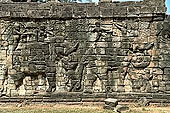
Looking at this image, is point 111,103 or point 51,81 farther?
point 51,81

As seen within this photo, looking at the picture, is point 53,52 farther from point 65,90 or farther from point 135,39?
point 135,39

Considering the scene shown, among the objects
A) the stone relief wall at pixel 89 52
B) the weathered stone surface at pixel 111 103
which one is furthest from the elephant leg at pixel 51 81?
the weathered stone surface at pixel 111 103

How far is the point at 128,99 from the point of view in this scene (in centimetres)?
1077

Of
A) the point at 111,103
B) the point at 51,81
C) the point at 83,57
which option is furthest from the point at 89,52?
the point at 111,103

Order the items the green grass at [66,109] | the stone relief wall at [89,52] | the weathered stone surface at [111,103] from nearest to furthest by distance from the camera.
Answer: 1. the green grass at [66,109]
2. the weathered stone surface at [111,103]
3. the stone relief wall at [89,52]

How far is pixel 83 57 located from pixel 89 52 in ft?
1.06

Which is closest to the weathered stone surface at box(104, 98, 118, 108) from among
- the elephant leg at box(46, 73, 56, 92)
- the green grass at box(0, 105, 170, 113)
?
the green grass at box(0, 105, 170, 113)

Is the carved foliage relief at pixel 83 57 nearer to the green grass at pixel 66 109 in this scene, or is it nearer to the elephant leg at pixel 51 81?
the elephant leg at pixel 51 81

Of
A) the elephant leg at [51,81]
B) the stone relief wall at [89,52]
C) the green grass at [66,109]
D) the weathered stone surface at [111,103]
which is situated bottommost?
the green grass at [66,109]

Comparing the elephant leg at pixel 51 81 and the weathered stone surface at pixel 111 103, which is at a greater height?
the elephant leg at pixel 51 81

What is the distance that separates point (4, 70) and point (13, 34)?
1545 mm

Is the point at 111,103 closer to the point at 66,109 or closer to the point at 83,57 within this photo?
the point at 66,109

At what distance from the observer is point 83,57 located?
1095 cm

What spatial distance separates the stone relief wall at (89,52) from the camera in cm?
1084
